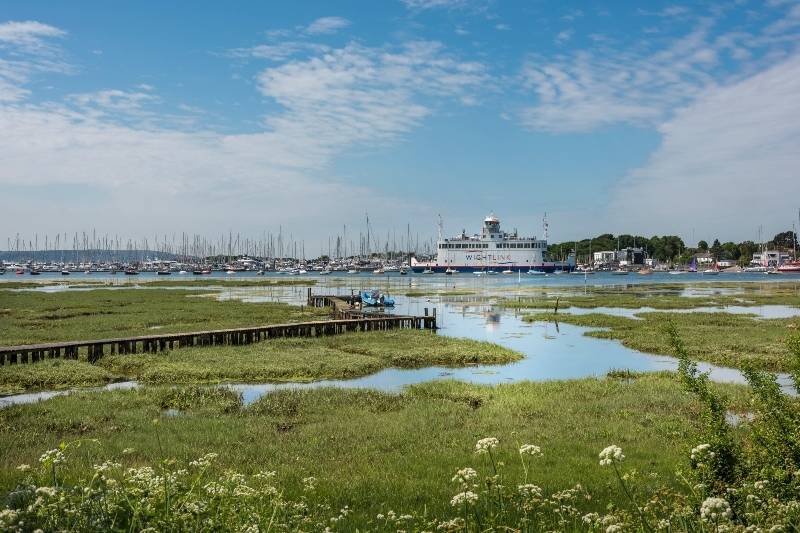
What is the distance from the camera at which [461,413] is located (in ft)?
55.1

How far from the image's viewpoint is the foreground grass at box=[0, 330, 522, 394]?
22.6 metres

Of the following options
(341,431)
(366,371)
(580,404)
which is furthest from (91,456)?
(366,371)

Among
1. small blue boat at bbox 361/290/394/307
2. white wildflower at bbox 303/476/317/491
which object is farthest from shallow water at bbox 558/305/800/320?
white wildflower at bbox 303/476/317/491

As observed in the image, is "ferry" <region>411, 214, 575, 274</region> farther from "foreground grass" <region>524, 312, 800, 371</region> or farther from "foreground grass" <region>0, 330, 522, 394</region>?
"foreground grass" <region>0, 330, 522, 394</region>

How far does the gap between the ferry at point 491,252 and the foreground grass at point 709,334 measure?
127 m

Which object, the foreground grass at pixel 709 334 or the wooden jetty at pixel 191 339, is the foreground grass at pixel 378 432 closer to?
Result: the foreground grass at pixel 709 334

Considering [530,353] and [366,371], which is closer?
[366,371]

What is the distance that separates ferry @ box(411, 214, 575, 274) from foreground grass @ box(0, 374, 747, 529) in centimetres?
15793

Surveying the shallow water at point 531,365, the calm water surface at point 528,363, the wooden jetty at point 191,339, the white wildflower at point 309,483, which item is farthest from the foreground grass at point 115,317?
the white wildflower at point 309,483

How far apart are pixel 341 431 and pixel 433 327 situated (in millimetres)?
27984

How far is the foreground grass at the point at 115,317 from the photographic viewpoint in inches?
1403

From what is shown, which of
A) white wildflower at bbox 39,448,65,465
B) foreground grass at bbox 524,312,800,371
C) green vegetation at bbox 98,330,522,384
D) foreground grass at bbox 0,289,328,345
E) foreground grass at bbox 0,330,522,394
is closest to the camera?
white wildflower at bbox 39,448,65,465

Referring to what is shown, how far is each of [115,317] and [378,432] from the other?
36100 millimetres

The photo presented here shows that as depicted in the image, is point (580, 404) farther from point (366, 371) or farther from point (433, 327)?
point (433, 327)
